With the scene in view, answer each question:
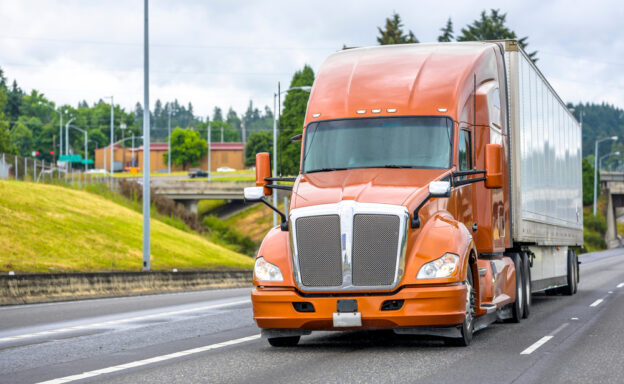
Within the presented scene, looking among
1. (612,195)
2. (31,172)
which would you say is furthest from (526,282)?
(612,195)

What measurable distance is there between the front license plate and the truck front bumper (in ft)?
0.16

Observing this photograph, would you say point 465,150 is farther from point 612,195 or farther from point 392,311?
point 612,195

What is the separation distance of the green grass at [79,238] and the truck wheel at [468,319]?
2120 centimetres

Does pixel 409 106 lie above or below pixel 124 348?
above

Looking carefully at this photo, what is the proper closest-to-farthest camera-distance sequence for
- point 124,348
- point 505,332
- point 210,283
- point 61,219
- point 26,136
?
point 124,348 < point 505,332 < point 210,283 < point 61,219 < point 26,136

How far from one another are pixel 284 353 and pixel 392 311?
144 centimetres

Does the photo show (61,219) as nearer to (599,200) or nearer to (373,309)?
(373,309)

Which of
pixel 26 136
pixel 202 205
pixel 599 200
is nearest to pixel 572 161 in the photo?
pixel 202 205

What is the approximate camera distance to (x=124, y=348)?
12.4 meters

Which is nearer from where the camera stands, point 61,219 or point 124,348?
point 124,348

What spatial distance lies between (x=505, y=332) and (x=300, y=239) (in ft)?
14.7

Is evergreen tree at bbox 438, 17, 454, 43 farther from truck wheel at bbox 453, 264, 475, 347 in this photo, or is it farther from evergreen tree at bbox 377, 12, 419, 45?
truck wheel at bbox 453, 264, 475, 347

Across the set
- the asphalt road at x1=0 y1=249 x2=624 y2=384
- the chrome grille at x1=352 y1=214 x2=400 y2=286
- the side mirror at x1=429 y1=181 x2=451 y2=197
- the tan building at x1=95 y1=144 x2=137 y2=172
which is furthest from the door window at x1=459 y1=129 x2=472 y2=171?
the tan building at x1=95 y1=144 x2=137 y2=172

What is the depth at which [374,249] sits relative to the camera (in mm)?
11273
